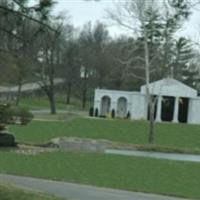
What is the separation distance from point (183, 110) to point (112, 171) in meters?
54.9

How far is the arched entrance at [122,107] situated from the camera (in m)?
75.0

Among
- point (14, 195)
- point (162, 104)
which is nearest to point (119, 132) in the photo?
point (162, 104)

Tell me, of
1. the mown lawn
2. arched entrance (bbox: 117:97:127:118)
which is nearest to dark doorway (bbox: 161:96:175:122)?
arched entrance (bbox: 117:97:127:118)

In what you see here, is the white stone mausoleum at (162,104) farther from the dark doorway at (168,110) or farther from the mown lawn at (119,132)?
the mown lawn at (119,132)

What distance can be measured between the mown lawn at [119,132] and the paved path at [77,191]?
69.1 feet

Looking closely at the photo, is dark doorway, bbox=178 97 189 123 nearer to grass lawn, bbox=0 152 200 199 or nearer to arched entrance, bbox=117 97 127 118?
arched entrance, bbox=117 97 127 118

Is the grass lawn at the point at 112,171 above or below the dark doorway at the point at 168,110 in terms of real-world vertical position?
below

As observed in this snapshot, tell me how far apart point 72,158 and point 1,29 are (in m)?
15.3

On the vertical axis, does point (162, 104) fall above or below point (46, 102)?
above

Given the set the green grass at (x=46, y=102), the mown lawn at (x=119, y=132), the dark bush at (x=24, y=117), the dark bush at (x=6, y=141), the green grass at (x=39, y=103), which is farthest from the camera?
the green grass at (x=46, y=102)

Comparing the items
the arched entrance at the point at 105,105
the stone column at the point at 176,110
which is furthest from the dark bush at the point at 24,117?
the arched entrance at the point at 105,105

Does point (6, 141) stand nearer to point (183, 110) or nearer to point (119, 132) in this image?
point (119, 132)

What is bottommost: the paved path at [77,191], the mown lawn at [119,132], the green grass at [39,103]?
the paved path at [77,191]

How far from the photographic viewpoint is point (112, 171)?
70.0 ft
